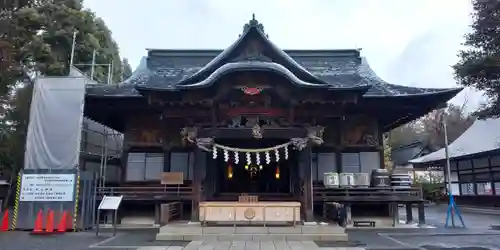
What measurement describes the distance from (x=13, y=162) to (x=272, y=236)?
1457 centimetres

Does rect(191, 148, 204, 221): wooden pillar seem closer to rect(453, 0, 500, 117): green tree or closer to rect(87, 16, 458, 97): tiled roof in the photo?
rect(87, 16, 458, 97): tiled roof

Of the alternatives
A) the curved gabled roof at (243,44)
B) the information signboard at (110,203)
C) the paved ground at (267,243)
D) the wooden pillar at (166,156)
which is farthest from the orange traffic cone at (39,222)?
the curved gabled roof at (243,44)

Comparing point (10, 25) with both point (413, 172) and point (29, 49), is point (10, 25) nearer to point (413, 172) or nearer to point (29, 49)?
point (29, 49)

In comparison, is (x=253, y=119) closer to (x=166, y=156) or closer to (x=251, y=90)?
(x=251, y=90)

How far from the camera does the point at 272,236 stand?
10.6 metres

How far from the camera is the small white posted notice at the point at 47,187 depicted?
40.6 ft

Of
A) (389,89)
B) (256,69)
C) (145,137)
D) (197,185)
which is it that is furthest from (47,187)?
(389,89)

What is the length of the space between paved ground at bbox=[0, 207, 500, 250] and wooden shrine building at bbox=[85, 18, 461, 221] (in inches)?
104

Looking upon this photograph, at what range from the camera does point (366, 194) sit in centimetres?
1366

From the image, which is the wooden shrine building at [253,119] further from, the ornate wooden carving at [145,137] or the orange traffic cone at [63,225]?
the orange traffic cone at [63,225]

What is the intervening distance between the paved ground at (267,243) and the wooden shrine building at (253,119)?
2.64 metres

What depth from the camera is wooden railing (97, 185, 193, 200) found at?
13.6 meters

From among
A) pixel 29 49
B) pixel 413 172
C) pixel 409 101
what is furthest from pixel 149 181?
pixel 413 172

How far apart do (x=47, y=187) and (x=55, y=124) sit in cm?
242
